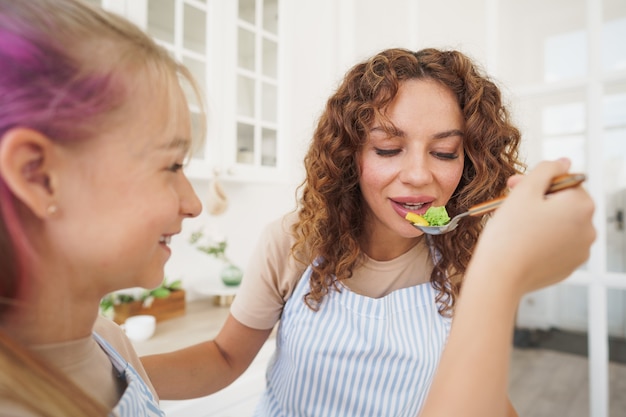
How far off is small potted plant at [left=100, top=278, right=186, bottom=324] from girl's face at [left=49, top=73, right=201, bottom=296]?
110 centimetres

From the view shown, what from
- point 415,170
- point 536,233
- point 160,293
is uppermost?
point 415,170

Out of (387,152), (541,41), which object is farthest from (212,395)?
(541,41)

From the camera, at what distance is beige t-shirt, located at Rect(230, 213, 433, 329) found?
0.90 meters

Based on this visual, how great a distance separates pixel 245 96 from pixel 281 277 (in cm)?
120

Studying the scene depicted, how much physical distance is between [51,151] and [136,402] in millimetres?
325

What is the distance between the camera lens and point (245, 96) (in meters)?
1.87

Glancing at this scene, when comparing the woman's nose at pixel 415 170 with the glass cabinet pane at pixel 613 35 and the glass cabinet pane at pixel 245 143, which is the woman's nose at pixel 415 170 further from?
the glass cabinet pane at pixel 245 143

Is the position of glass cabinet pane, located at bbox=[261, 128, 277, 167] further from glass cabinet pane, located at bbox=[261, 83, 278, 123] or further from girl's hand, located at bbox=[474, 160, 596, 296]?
girl's hand, located at bbox=[474, 160, 596, 296]

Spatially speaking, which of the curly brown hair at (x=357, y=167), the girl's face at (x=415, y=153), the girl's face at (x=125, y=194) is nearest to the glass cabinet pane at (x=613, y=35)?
the curly brown hair at (x=357, y=167)

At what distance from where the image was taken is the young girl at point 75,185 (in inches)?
13.8

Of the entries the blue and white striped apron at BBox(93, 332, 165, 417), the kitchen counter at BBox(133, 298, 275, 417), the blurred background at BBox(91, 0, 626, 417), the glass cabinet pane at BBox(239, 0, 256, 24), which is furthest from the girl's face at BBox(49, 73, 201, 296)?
the glass cabinet pane at BBox(239, 0, 256, 24)

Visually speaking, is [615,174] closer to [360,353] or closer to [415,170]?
[415,170]

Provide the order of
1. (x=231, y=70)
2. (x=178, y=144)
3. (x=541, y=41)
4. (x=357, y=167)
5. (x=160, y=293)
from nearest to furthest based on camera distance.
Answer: (x=178, y=144)
(x=357, y=167)
(x=541, y=41)
(x=160, y=293)
(x=231, y=70)

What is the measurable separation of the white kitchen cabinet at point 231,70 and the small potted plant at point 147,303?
488 mm
